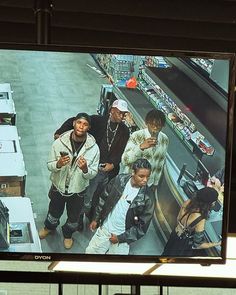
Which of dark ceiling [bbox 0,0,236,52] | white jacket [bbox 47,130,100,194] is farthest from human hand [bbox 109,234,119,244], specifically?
dark ceiling [bbox 0,0,236,52]

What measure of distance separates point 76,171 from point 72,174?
2 cm

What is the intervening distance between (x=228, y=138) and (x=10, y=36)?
1.80m

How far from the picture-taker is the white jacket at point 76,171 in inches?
111

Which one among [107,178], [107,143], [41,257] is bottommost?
[41,257]

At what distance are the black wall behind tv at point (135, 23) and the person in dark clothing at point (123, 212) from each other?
3.43 ft

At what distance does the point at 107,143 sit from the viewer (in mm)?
2824

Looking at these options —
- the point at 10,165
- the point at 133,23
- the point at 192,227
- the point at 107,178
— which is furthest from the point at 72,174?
the point at 133,23

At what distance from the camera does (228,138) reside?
284 cm

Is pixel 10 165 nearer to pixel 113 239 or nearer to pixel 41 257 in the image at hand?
pixel 41 257

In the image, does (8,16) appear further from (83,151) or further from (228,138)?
(228,138)

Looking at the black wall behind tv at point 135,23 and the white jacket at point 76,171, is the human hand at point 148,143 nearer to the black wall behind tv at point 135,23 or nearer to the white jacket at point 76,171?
the white jacket at point 76,171

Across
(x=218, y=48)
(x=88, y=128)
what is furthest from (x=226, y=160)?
(x=218, y=48)

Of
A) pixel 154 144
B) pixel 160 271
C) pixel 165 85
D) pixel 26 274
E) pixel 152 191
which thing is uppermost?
pixel 165 85

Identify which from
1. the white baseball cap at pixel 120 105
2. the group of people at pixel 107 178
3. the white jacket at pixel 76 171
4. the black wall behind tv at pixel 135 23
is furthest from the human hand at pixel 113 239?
the black wall behind tv at pixel 135 23
